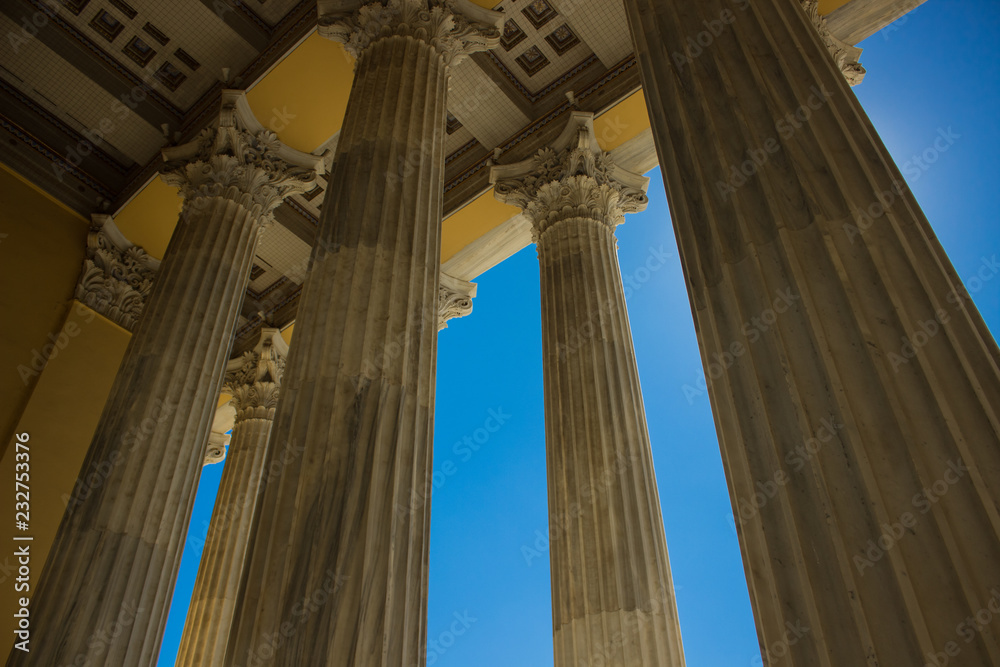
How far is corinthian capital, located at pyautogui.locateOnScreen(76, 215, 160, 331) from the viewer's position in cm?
1612

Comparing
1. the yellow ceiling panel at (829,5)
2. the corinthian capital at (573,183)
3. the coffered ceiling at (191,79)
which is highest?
the coffered ceiling at (191,79)

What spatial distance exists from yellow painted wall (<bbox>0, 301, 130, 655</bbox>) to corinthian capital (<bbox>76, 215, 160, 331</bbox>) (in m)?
0.29

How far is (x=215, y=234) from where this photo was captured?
12.6 m

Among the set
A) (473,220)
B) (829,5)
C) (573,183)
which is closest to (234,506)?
(473,220)

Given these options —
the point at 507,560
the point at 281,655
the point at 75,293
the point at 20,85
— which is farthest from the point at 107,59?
the point at 507,560

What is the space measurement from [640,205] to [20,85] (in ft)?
44.9

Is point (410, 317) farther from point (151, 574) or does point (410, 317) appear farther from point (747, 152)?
point (151, 574)

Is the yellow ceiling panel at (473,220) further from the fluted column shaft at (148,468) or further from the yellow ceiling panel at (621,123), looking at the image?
the fluted column shaft at (148,468)

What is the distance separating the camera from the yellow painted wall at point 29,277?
47.6 ft

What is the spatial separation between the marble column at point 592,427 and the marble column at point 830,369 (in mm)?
5356

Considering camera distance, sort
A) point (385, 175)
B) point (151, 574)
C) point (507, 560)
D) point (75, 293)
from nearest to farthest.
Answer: point (385, 175) < point (151, 574) < point (75, 293) < point (507, 560)

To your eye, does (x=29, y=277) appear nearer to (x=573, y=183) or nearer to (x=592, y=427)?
(x=573, y=183)

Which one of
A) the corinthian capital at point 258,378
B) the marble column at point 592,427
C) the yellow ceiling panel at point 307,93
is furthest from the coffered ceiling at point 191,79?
the corinthian capital at point 258,378

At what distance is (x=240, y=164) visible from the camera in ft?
44.9
